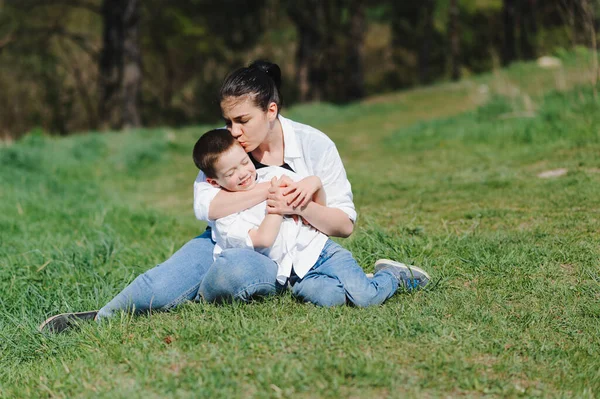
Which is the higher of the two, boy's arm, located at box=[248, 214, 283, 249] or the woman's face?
the woman's face

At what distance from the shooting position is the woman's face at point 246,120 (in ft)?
12.3

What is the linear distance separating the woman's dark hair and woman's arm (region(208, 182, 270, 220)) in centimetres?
44

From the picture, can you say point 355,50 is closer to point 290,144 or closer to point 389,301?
point 290,144

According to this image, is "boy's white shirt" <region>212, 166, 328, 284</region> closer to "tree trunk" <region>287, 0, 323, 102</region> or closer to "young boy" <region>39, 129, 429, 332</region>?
"young boy" <region>39, 129, 429, 332</region>

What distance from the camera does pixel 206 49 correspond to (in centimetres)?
2494

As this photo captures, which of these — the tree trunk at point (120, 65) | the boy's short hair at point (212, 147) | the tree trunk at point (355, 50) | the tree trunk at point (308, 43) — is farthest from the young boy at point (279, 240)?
the tree trunk at point (355, 50)

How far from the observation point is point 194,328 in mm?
3385

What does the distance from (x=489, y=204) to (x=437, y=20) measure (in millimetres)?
25108

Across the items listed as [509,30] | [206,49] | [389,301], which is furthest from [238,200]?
[206,49]

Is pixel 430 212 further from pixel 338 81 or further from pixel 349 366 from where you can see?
pixel 338 81

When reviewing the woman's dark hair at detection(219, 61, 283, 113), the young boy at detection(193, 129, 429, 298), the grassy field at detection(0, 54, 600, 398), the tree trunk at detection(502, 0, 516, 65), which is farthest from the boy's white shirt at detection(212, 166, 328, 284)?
the tree trunk at detection(502, 0, 516, 65)

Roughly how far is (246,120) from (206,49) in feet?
71.8

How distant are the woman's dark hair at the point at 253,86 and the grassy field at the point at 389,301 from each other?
3.50ft

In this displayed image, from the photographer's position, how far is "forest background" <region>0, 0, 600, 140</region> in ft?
49.2
